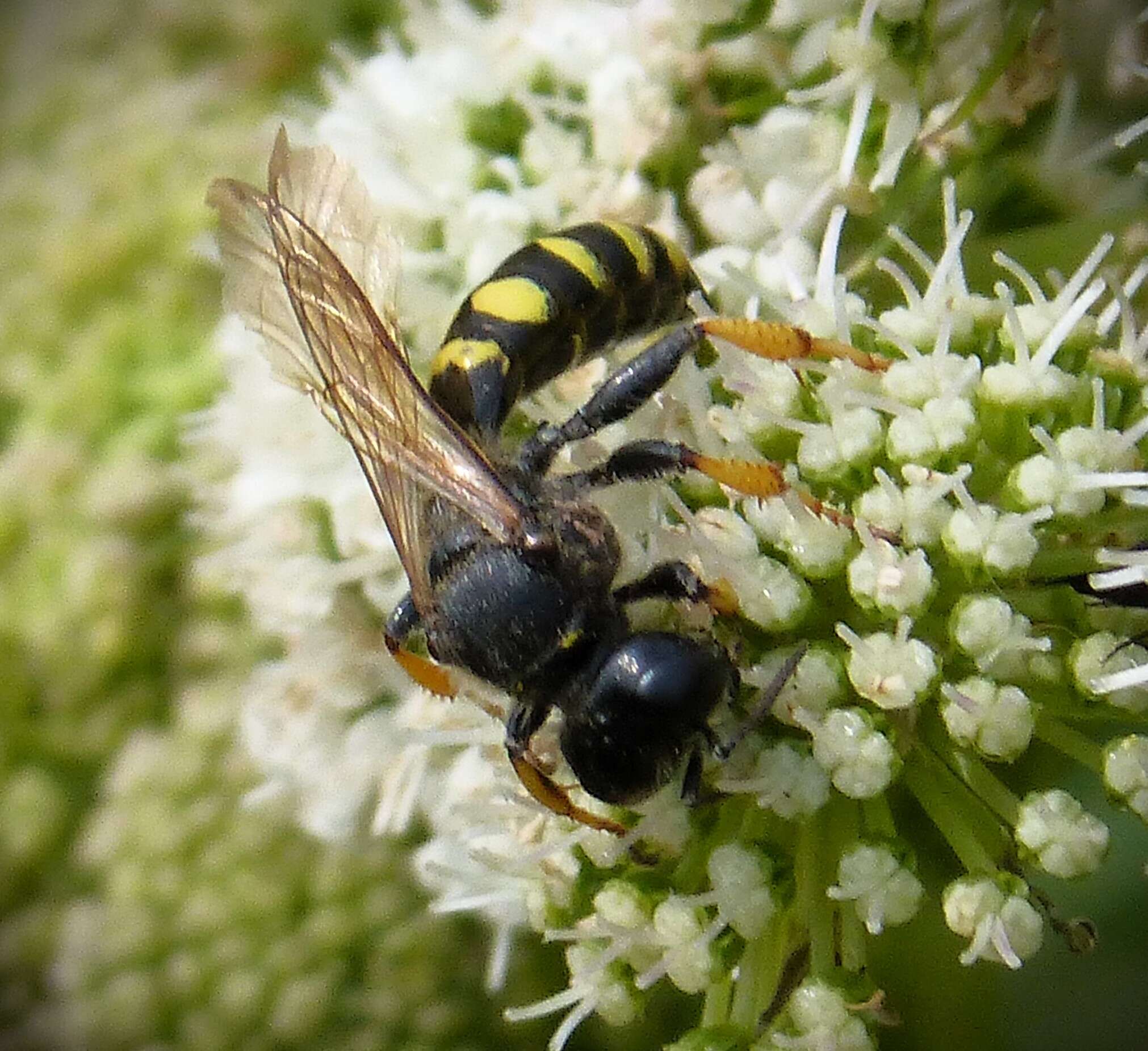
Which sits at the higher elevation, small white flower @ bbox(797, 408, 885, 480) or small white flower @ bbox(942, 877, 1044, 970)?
small white flower @ bbox(797, 408, 885, 480)

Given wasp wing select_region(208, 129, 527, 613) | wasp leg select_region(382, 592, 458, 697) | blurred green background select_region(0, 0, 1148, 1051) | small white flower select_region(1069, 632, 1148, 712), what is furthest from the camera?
blurred green background select_region(0, 0, 1148, 1051)

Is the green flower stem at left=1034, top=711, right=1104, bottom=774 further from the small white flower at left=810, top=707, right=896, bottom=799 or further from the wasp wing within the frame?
the wasp wing

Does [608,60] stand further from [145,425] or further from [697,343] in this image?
[145,425]

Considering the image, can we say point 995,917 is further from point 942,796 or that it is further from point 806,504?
point 806,504

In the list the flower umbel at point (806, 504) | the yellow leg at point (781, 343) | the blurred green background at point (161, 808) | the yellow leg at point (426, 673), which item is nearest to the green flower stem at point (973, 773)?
the flower umbel at point (806, 504)

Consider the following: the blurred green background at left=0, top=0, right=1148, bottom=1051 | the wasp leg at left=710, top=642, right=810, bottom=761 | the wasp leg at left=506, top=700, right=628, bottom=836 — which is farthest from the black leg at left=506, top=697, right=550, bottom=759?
the blurred green background at left=0, top=0, right=1148, bottom=1051

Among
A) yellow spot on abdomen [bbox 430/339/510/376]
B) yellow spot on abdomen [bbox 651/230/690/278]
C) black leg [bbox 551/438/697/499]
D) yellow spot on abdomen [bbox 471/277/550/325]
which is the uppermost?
yellow spot on abdomen [bbox 471/277/550/325]

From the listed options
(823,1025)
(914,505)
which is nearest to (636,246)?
(914,505)
